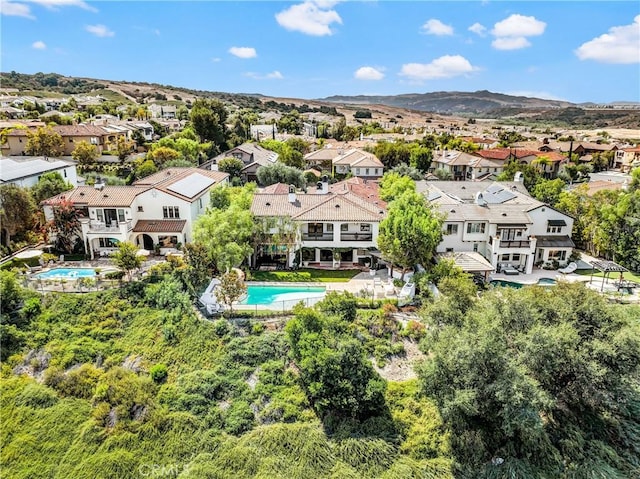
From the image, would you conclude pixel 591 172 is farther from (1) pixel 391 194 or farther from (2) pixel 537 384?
(2) pixel 537 384

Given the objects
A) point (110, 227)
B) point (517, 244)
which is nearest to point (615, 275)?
point (517, 244)

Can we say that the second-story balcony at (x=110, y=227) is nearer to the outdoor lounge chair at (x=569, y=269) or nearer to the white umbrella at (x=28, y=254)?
the white umbrella at (x=28, y=254)

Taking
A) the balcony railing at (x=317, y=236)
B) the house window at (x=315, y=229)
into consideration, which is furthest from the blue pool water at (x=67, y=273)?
the house window at (x=315, y=229)

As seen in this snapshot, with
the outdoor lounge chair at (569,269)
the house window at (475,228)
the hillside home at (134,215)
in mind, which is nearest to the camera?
the hillside home at (134,215)

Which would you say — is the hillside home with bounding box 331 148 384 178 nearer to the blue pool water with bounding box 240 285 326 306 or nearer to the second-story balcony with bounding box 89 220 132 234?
the blue pool water with bounding box 240 285 326 306

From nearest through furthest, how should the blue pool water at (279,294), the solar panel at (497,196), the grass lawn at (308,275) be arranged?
the blue pool water at (279,294) → the grass lawn at (308,275) → the solar panel at (497,196)

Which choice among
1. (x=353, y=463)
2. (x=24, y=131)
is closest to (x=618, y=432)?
(x=353, y=463)
